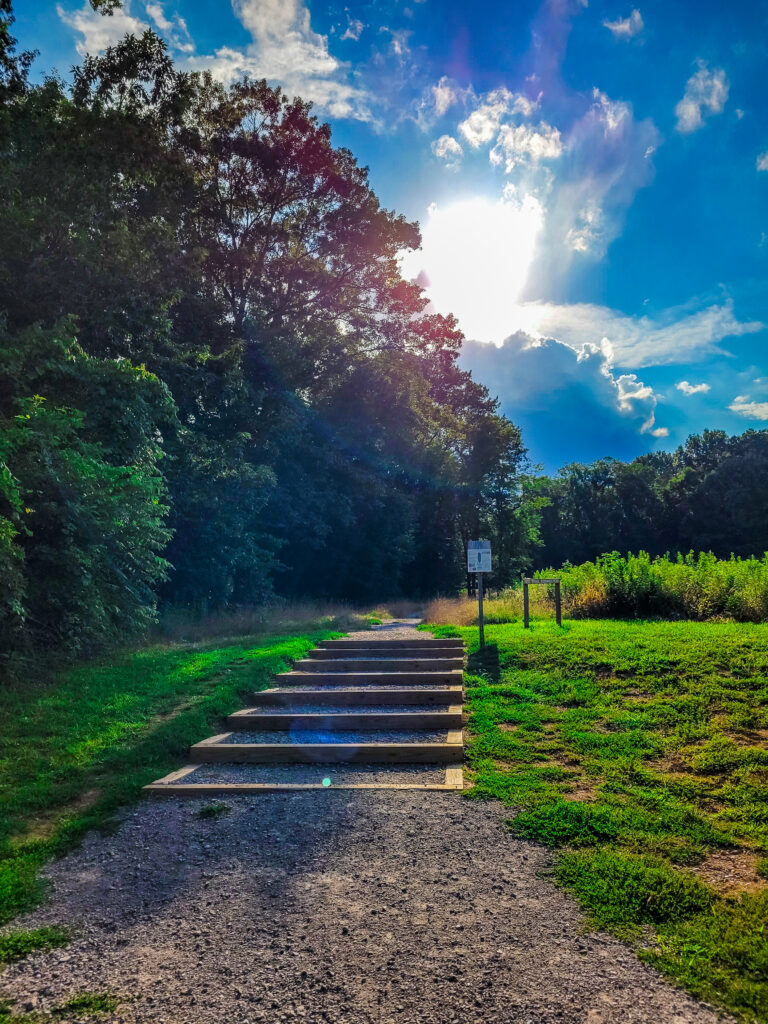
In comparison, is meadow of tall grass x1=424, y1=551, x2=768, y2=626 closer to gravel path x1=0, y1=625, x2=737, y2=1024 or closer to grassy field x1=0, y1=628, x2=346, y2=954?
grassy field x1=0, y1=628, x2=346, y2=954

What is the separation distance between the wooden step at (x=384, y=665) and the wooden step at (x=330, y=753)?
3.14m

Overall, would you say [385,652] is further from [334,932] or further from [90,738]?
[334,932]

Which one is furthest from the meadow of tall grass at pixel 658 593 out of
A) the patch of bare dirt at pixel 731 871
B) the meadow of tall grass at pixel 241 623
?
Answer: the patch of bare dirt at pixel 731 871

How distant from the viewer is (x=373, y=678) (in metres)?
9.02

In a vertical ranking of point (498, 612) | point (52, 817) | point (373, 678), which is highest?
point (498, 612)

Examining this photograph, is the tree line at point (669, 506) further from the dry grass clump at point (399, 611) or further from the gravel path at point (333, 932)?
the gravel path at point (333, 932)

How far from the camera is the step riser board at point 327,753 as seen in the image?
5.95m

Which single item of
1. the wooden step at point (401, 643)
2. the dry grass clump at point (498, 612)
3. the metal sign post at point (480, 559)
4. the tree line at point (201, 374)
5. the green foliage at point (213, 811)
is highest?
the tree line at point (201, 374)

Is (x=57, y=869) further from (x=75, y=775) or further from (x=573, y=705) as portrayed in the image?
(x=573, y=705)

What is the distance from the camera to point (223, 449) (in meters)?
17.3

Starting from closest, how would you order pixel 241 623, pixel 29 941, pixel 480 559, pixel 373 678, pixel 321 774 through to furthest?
pixel 29 941 → pixel 321 774 → pixel 373 678 → pixel 480 559 → pixel 241 623

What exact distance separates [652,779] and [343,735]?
3188mm

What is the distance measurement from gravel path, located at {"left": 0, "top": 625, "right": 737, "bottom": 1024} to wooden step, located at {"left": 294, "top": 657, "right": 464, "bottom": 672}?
16.0 ft

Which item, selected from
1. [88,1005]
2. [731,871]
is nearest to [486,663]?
[731,871]
